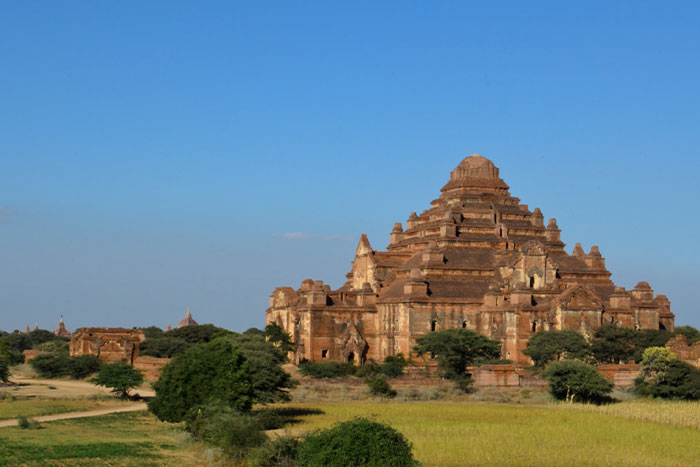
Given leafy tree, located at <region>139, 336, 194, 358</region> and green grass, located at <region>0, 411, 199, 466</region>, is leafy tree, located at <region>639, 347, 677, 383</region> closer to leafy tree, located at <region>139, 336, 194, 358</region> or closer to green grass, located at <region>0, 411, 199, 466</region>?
green grass, located at <region>0, 411, 199, 466</region>

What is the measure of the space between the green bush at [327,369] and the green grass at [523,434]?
46.9 feet

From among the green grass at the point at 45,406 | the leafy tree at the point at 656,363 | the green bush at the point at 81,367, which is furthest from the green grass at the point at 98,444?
the green bush at the point at 81,367

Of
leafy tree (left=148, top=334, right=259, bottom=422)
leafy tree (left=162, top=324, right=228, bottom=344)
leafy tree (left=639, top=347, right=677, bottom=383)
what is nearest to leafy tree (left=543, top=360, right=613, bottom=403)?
leafy tree (left=639, top=347, right=677, bottom=383)

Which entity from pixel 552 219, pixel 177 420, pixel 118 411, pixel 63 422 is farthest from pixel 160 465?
pixel 552 219

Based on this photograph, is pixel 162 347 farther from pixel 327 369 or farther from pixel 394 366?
Answer: pixel 394 366

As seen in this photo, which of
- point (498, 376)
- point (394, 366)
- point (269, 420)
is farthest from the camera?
point (394, 366)

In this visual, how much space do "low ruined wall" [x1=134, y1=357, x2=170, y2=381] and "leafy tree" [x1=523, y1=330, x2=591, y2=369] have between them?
2931 cm

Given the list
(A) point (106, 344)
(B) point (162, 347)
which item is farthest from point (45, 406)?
(B) point (162, 347)

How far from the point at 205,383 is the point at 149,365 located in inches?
1454

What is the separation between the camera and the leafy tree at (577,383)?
2313 inches

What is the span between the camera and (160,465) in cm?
3828

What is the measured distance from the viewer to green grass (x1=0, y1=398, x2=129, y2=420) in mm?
56656

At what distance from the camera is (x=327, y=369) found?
75.2 metres

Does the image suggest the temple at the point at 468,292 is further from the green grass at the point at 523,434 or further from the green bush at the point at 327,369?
the green grass at the point at 523,434
